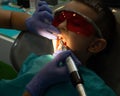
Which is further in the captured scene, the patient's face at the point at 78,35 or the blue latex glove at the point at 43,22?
the blue latex glove at the point at 43,22

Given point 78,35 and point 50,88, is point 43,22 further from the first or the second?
point 50,88

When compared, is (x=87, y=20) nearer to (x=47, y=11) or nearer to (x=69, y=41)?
(x=69, y=41)

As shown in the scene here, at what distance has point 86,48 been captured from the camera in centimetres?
119

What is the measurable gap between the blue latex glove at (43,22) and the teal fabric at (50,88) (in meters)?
0.12

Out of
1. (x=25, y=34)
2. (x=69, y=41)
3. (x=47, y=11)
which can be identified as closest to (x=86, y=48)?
(x=69, y=41)

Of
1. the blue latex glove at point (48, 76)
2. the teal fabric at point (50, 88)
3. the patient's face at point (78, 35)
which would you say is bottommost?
the teal fabric at point (50, 88)

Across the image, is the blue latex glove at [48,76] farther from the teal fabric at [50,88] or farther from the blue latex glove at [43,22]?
the blue latex glove at [43,22]

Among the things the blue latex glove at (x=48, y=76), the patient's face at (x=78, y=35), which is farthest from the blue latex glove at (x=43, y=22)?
the blue latex glove at (x=48, y=76)

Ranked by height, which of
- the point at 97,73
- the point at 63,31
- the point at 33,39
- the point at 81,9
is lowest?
the point at 97,73

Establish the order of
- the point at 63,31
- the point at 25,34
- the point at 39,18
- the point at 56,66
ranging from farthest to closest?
the point at 25,34, the point at 39,18, the point at 63,31, the point at 56,66

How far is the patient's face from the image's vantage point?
115cm

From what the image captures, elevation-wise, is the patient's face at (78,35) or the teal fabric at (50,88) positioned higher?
the patient's face at (78,35)

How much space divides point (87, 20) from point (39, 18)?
0.29 m

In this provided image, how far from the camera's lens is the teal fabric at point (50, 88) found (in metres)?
1.11
